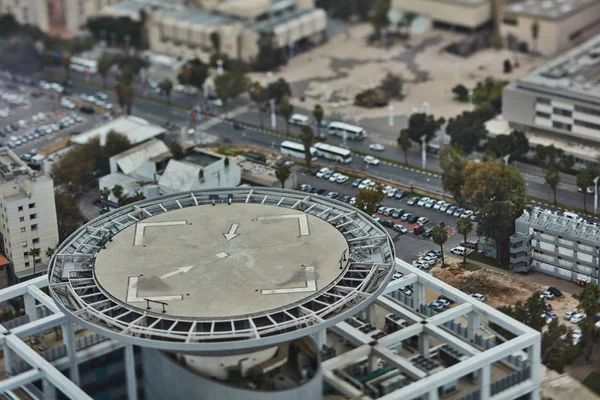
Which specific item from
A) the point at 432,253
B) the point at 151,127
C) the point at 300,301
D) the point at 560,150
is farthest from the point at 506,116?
the point at 300,301

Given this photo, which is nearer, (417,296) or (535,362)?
(535,362)

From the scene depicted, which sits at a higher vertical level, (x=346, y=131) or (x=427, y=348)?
(x=427, y=348)

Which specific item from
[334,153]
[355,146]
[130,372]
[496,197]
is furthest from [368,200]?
[130,372]

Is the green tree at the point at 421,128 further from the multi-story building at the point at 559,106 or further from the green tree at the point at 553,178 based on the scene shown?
the green tree at the point at 553,178

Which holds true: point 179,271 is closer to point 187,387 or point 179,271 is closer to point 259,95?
point 187,387

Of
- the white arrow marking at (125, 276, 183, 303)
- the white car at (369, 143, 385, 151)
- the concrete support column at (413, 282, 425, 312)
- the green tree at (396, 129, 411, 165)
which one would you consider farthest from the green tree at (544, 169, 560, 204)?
the white arrow marking at (125, 276, 183, 303)

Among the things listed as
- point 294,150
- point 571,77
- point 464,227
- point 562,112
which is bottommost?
point 294,150
